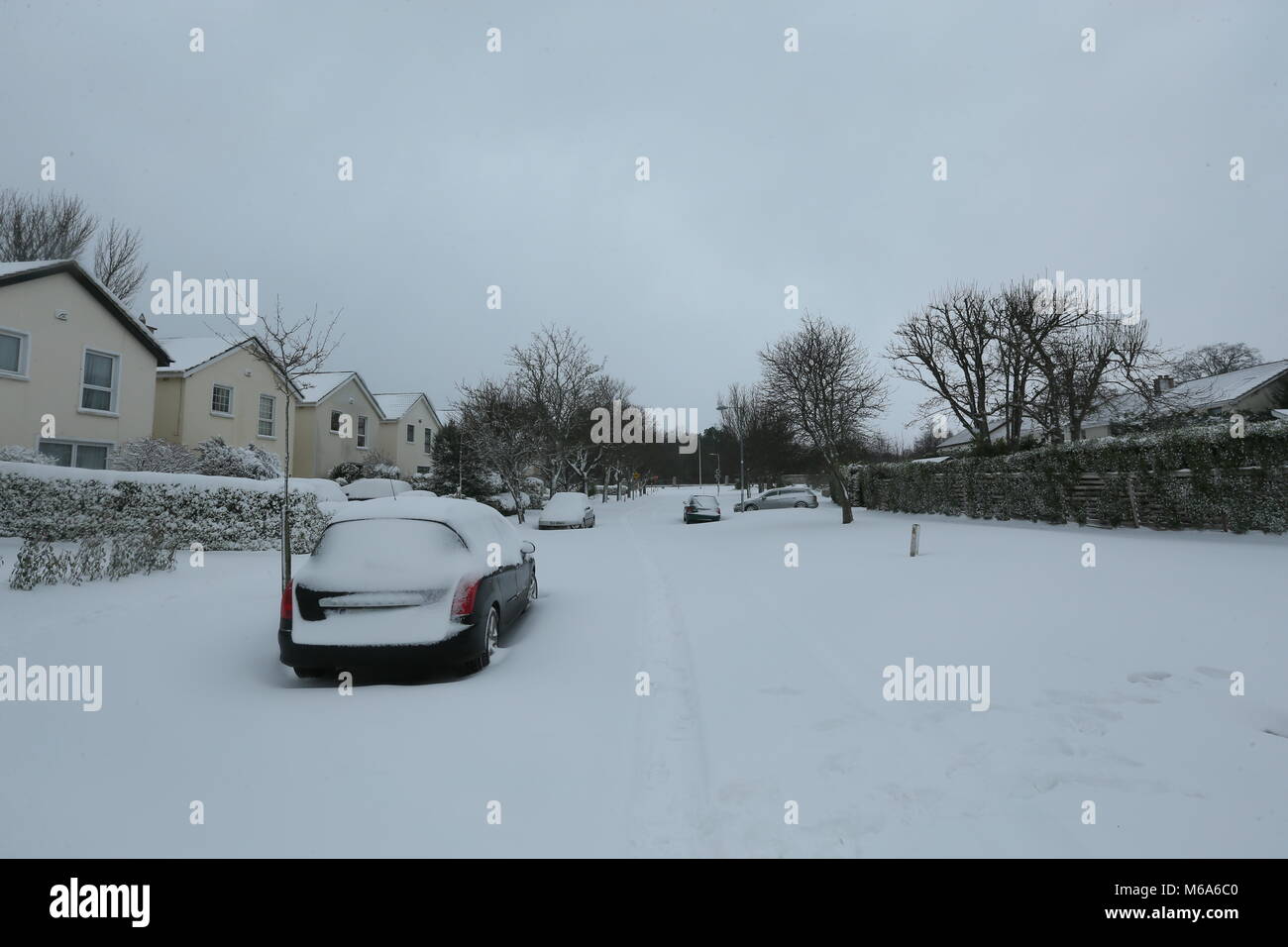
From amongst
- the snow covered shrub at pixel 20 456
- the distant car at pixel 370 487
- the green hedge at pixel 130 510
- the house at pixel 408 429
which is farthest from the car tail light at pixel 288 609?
the house at pixel 408 429

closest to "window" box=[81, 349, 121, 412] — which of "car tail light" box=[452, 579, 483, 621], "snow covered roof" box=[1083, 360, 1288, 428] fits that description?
"car tail light" box=[452, 579, 483, 621]

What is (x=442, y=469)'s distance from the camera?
3266 centimetres

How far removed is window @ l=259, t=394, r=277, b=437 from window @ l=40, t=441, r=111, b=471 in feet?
22.0

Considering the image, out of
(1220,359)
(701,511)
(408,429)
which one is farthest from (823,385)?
(1220,359)

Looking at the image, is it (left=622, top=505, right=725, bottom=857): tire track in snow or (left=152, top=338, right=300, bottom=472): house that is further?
(left=152, top=338, right=300, bottom=472): house

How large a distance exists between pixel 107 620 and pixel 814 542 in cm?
1333

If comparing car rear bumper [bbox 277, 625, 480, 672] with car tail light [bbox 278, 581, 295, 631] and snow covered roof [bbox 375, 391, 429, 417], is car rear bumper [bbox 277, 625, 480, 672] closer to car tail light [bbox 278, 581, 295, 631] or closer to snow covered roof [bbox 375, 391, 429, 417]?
car tail light [bbox 278, 581, 295, 631]

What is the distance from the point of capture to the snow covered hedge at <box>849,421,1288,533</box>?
10.9 metres

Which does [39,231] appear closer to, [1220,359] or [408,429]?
[408,429]

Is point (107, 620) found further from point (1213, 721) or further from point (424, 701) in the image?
point (1213, 721)

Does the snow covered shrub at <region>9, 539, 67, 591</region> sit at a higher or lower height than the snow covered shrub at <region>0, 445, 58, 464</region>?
lower

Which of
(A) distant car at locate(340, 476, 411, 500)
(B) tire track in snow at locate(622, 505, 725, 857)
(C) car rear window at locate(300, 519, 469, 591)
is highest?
(A) distant car at locate(340, 476, 411, 500)

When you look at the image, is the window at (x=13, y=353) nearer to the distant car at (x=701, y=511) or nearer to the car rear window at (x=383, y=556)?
the car rear window at (x=383, y=556)
